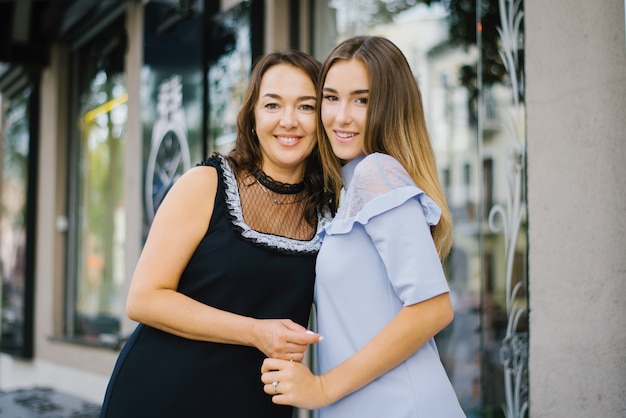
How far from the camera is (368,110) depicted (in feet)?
5.84

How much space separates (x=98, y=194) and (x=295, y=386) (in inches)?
234

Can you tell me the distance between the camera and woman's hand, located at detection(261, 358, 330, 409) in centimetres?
164

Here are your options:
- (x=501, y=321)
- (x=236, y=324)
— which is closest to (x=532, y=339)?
(x=236, y=324)

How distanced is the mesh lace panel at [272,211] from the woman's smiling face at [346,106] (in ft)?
1.02

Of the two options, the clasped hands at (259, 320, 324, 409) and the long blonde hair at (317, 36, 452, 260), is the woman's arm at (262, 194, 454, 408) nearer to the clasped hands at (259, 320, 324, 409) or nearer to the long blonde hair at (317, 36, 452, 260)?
the clasped hands at (259, 320, 324, 409)

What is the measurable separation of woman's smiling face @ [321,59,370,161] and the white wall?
3.07ft

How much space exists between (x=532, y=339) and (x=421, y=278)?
3.78 ft

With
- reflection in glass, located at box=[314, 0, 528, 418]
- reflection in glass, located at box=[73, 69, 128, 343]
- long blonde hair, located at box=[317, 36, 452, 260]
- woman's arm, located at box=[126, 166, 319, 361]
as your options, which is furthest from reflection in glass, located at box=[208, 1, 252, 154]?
long blonde hair, located at box=[317, 36, 452, 260]

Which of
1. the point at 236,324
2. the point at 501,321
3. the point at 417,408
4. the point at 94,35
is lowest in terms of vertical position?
the point at 501,321

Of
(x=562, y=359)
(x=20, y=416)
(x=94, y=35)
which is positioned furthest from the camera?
(x=94, y=35)

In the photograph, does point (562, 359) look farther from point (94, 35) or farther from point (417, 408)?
point (94, 35)

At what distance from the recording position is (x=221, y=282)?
1.96 meters

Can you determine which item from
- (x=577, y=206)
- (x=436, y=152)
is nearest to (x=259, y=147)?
(x=577, y=206)

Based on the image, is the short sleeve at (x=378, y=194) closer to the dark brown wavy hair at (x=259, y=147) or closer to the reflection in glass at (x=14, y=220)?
the dark brown wavy hair at (x=259, y=147)
